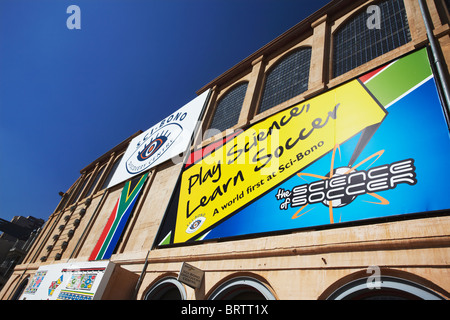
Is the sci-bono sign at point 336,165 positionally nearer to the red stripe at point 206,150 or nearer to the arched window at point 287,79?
the red stripe at point 206,150

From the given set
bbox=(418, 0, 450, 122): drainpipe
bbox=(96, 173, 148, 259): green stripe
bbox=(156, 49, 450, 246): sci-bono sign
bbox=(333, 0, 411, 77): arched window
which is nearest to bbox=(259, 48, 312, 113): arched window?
bbox=(333, 0, 411, 77): arched window

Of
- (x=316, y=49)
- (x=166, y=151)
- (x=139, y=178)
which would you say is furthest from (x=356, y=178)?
(x=139, y=178)

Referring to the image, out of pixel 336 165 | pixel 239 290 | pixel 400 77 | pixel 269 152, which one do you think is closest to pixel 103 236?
pixel 239 290

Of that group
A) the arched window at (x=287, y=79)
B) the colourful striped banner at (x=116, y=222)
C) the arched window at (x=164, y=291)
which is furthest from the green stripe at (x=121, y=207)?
the arched window at (x=287, y=79)

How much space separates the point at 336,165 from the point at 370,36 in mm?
6324

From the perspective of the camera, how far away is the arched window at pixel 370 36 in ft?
27.9

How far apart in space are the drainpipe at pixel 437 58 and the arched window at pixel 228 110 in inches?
294

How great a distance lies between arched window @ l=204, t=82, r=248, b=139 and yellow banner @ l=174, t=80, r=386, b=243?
2.70 m

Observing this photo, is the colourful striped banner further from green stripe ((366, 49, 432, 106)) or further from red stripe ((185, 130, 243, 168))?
green stripe ((366, 49, 432, 106))

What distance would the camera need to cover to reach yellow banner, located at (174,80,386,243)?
21.9 feet

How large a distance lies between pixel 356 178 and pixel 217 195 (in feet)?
14.8

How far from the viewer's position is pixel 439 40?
6738 mm

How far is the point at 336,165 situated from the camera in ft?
19.6

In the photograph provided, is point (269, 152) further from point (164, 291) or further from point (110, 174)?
point (110, 174)
